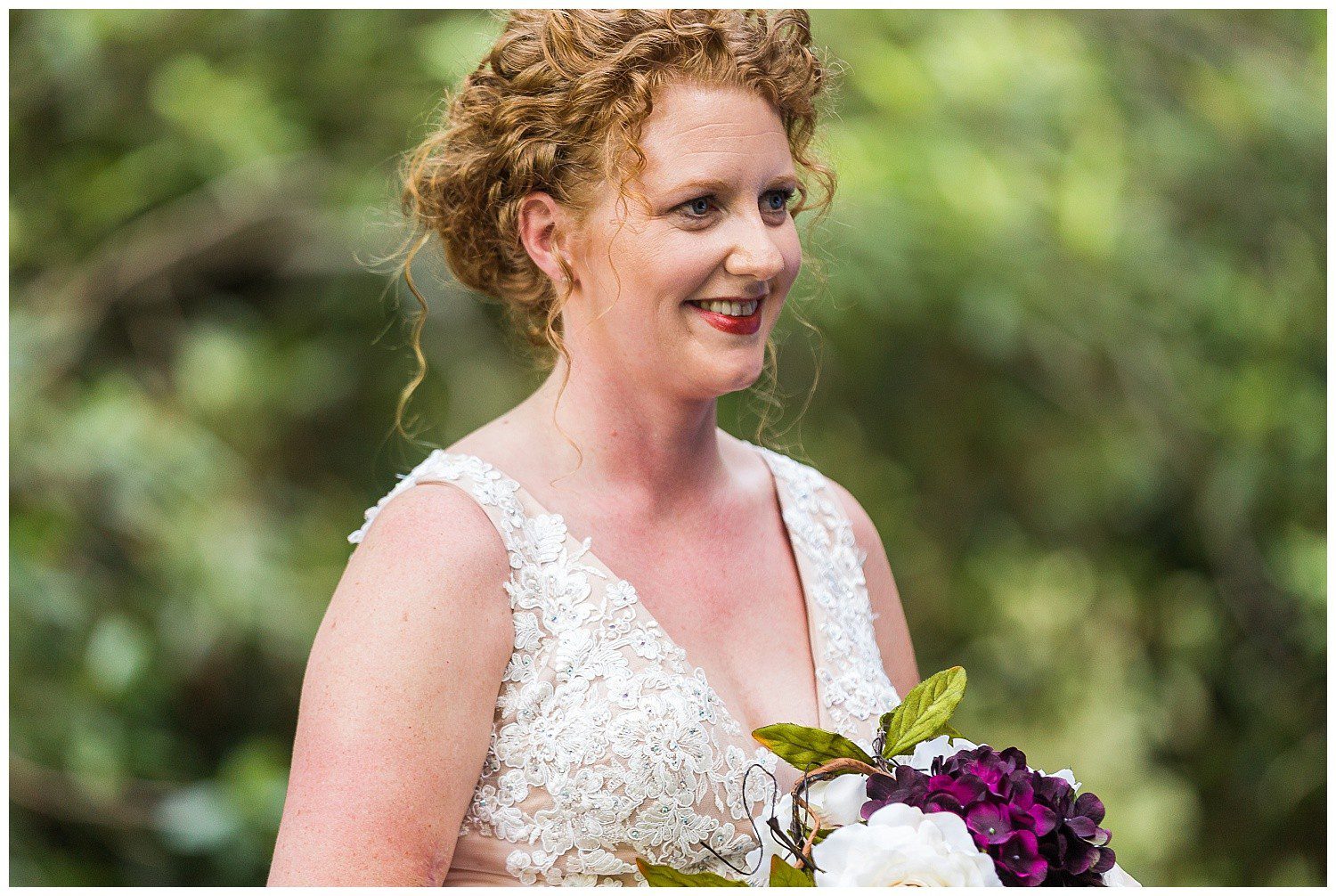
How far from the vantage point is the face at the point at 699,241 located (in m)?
1.62

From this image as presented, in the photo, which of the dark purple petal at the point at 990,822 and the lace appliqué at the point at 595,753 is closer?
the dark purple petal at the point at 990,822

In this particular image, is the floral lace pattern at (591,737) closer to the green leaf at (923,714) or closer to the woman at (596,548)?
the woman at (596,548)

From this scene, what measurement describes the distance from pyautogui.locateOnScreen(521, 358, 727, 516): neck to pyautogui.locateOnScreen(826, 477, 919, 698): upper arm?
15.1 inches

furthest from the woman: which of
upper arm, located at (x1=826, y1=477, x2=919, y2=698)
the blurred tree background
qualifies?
the blurred tree background

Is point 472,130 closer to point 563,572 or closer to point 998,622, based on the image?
point 563,572

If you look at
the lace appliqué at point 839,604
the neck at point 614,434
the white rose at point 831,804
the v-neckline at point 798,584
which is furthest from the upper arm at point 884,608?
the white rose at point 831,804

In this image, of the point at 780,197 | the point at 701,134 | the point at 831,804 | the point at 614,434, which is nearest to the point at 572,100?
the point at 701,134

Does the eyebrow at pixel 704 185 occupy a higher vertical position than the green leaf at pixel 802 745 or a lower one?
higher

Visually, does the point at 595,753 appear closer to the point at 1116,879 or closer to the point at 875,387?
the point at 1116,879

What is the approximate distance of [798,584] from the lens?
1.94 m

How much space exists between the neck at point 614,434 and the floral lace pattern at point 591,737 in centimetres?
13

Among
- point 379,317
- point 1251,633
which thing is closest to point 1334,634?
point 1251,633

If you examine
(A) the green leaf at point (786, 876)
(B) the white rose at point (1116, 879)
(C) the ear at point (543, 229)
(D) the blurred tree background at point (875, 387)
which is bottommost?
(A) the green leaf at point (786, 876)

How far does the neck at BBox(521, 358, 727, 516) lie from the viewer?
1.79 m
